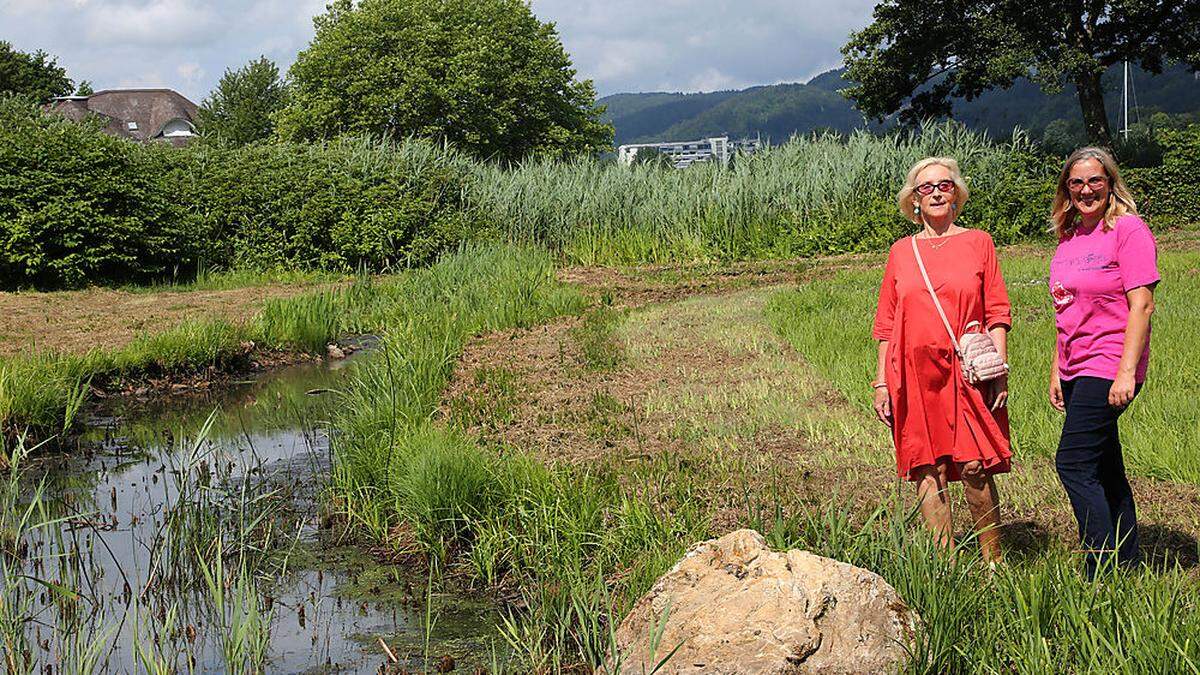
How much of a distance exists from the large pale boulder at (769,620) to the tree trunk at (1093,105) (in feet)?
85.9

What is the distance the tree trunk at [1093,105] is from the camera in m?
27.0

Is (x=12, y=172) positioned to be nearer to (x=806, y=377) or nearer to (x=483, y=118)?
(x=806, y=377)

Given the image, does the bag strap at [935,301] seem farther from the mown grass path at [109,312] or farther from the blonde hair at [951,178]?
the mown grass path at [109,312]

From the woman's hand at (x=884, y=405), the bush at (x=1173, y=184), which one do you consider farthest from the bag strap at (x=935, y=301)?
the bush at (x=1173, y=184)

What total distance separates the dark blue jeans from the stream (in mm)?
2356

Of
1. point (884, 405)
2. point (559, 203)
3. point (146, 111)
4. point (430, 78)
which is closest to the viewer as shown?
point (884, 405)

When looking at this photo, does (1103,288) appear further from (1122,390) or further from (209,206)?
(209,206)

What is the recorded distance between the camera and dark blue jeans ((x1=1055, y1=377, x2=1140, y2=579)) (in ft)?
14.4

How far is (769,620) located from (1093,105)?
26989mm

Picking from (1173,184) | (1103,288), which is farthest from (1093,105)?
(1103,288)

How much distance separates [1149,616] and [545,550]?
9.10ft

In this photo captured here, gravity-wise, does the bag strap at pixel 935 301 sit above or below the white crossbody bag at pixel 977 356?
above

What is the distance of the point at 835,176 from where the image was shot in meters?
20.4

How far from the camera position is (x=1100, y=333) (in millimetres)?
4398
